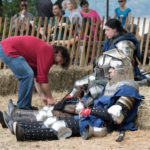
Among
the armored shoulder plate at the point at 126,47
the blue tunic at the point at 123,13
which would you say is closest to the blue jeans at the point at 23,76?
the armored shoulder plate at the point at 126,47

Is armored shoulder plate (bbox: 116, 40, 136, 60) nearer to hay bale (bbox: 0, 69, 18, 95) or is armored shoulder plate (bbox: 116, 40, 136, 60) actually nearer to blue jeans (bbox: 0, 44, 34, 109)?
blue jeans (bbox: 0, 44, 34, 109)

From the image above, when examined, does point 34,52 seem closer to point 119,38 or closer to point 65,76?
point 119,38

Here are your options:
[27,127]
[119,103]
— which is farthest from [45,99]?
[119,103]

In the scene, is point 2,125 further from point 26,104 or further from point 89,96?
point 89,96

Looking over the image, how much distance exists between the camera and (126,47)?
596 centimetres

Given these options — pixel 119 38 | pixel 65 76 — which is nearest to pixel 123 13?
pixel 65 76

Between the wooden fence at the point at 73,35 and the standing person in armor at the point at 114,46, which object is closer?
the standing person in armor at the point at 114,46

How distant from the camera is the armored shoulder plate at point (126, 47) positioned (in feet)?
19.4

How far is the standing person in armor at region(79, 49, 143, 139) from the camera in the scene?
14.2 feet

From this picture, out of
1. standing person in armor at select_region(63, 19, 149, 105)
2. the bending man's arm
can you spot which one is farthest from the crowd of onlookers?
the bending man's arm

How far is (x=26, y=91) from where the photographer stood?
5531 mm

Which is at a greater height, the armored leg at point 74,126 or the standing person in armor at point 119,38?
the standing person in armor at point 119,38

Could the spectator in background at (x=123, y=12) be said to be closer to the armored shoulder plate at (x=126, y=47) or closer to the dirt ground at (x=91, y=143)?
the armored shoulder plate at (x=126, y=47)

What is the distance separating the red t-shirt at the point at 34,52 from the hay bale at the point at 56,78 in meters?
2.23
